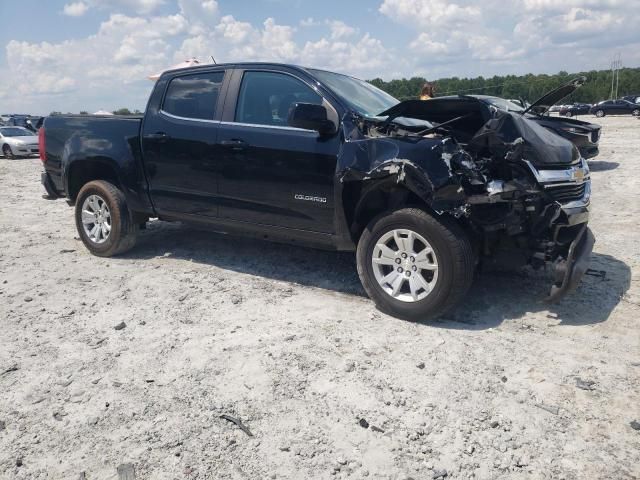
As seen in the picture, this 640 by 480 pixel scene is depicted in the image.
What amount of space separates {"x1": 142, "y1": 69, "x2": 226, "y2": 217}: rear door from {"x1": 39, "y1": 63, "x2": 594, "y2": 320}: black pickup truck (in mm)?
14

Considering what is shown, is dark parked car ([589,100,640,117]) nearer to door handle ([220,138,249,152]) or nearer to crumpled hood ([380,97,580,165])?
crumpled hood ([380,97,580,165])

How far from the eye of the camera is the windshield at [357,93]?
451cm

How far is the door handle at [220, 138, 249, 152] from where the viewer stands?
470cm

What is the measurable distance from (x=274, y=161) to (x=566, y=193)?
92.3 inches

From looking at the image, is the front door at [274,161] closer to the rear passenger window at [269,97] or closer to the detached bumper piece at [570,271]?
the rear passenger window at [269,97]

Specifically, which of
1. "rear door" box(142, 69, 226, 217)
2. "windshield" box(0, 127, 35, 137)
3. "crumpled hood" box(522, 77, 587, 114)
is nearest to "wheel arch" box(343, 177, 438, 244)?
"rear door" box(142, 69, 226, 217)

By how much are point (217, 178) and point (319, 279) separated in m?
1.35

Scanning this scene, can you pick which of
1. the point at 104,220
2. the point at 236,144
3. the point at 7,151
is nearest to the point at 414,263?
the point at 236,144

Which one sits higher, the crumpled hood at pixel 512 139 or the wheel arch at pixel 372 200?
the crumpled hood at pixel 512 139

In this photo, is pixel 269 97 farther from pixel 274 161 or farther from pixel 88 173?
pixel 88 173

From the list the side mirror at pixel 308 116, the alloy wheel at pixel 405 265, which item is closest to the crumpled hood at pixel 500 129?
the side mirror at pixel 308 116

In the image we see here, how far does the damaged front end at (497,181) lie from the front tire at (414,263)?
173 mm

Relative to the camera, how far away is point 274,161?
4.55 metres

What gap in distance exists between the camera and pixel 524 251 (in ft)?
13.0
